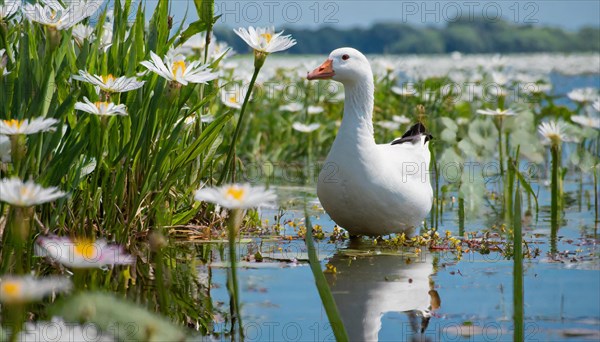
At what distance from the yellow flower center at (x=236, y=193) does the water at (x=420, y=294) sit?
0.83 metres

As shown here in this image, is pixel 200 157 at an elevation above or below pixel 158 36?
below

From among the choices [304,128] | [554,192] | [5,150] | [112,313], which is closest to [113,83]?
[5,150]

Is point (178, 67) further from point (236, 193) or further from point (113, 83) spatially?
point (236, 193)

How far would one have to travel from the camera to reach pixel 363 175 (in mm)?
4305

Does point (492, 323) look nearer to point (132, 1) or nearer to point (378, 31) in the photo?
point (132, 1)

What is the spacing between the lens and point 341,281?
368 centimetres

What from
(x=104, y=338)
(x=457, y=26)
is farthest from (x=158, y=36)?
(x=457, y=26)

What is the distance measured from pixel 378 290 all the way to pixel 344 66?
1414 mm

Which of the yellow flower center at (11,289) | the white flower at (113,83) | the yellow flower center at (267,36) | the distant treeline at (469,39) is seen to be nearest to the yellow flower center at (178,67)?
the white flower at (113,83)

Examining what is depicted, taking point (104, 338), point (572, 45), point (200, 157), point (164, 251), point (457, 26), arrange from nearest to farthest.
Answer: point (104, 338) → point (164, 251) → point (200, 157) → point (572, 45) → point (457, 26)

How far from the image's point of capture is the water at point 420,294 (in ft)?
9.84

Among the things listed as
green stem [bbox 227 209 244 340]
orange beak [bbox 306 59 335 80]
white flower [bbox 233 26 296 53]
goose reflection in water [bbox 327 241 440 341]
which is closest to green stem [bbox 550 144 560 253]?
goose reflection in water [bbox 327 241 440 341]

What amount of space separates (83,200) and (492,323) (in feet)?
5.64

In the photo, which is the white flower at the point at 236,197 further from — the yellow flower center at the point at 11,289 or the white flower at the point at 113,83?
the white flower at the point at 113,83
